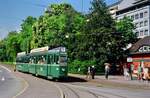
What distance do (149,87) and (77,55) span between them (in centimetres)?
2934

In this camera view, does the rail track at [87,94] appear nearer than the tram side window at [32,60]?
Yes

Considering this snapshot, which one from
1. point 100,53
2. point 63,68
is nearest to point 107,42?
point 100,53

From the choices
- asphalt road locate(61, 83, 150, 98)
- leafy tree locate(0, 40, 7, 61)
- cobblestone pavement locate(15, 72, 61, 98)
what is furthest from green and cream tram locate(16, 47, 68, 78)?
leafy tree locate(0, 40, 7, 61)

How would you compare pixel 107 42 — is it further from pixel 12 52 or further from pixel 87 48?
pixel 12 52

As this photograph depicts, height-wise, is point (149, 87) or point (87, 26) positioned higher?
point (87, 26)

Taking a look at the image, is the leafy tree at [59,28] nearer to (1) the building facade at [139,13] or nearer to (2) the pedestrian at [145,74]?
(1) the building facade at [139,13]

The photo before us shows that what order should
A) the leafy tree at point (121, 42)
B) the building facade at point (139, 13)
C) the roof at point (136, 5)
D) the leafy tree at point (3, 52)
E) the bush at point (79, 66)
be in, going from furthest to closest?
the leafy tree at point (3, 52)
the roof at point (136, 5)
the building facade at point (139, 13)
the leafy tree at point (121, 42)
the bush at point (79, 66)

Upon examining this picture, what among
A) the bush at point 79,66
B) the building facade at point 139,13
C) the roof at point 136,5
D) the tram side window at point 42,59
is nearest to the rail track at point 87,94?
the tram side window at point 42,59

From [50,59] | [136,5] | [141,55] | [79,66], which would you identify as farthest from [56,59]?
[136,5]

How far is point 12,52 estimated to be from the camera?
153 metres

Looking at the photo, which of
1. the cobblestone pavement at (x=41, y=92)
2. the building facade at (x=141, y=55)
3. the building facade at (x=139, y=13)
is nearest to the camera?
the cobblestone pavement at (x=41, y=92)

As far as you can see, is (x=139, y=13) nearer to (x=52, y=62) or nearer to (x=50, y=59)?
(x=50, y=59)

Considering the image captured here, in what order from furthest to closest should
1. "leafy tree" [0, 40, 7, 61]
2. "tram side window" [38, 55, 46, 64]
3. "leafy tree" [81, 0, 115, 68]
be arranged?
"leafy tree" [0, 40, 7, 61] < "leafy tree" [81, 0, 115, 68] < "tram side window" [38, 55, 46, 64]

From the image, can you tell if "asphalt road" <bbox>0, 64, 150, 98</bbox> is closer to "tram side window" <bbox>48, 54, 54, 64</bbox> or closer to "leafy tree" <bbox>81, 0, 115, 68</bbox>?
"tram side window" <bbox>48, 54, 54, 64</bbox>
